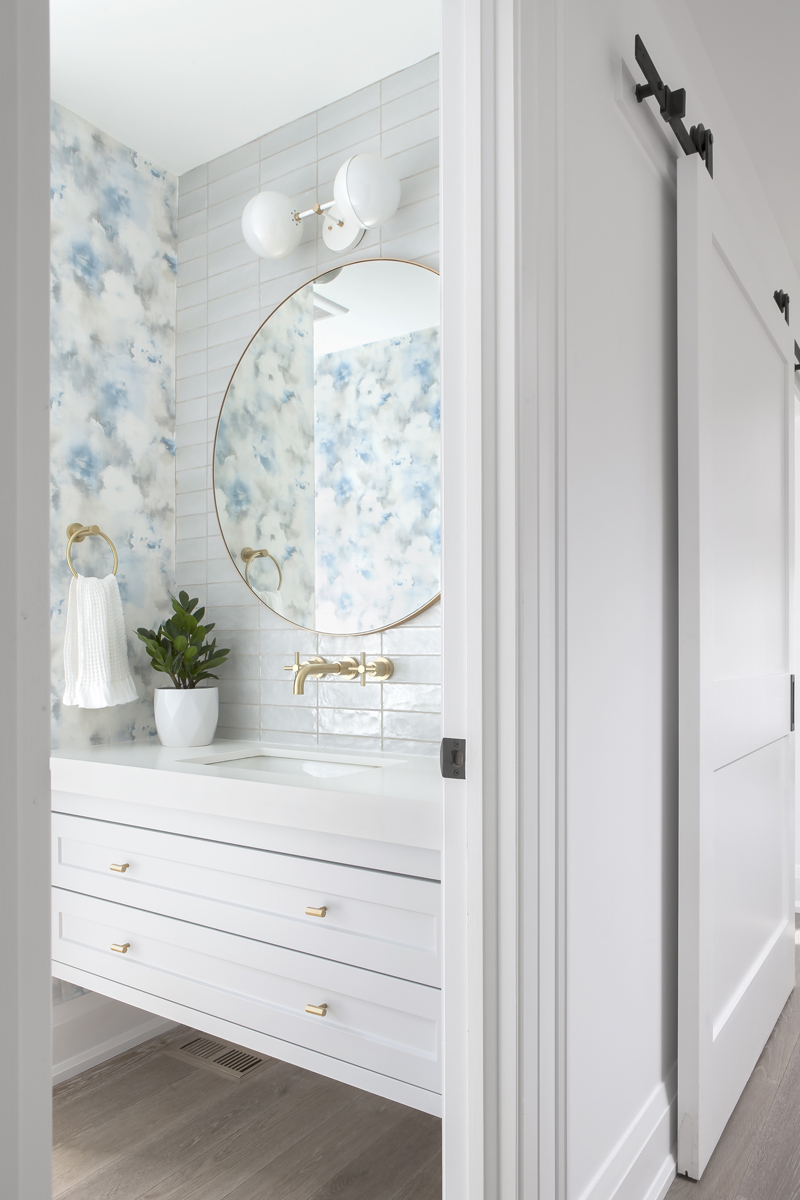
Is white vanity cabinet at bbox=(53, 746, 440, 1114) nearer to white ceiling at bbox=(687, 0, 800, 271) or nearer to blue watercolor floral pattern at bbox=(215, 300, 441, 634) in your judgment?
blue watercolor floral pattern at bbox=(215, 300, 441, 634)

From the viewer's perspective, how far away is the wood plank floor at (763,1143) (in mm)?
1542

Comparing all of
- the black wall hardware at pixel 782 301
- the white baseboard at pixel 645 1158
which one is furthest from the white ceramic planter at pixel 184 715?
the black wall hardware at pixel 782 301

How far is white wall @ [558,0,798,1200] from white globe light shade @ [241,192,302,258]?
1.01 meters

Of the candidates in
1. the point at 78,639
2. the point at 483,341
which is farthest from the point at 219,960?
the point at 483,341

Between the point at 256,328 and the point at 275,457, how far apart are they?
1.28 feet

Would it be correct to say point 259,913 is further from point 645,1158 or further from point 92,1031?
point 92,1031

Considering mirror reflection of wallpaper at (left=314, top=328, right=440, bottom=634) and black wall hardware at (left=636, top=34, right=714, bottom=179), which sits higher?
black wall hardware at (left=636, top=34, right=714, bottom=179)

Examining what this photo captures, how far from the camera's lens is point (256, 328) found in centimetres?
235

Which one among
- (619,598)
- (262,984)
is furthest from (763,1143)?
(619,598)

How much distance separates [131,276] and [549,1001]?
7.34 feet

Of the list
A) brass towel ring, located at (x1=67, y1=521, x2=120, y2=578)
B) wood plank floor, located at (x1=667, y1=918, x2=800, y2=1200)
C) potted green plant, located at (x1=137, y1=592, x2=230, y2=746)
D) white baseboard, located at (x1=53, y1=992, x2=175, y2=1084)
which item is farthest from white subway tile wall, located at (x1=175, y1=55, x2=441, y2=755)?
wood plank floor, located at (x1=667, y1=918, x2=800, y2=1200)

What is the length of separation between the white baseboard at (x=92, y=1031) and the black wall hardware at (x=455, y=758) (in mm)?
1433

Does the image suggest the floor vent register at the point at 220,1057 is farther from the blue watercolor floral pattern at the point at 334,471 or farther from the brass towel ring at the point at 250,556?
the brass towel ring at the point at 250,556

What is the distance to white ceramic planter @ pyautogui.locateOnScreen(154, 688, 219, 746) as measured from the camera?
2184 millimetres
